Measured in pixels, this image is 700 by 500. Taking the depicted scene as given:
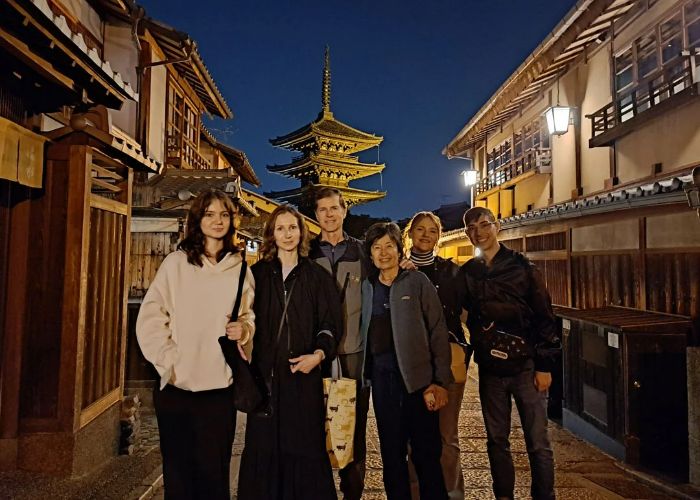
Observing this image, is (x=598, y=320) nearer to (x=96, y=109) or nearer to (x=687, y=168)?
(x=687, y=168)

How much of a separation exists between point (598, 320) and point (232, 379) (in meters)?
4.85

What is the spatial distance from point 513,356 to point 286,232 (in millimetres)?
2178

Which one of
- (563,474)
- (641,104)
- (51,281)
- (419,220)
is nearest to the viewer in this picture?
(419,220)

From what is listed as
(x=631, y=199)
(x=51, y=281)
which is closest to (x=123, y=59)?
(x=51, y=281)

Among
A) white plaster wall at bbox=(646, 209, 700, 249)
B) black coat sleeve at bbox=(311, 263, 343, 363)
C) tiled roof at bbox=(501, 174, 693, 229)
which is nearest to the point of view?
black coat sleeve at bbox=(311, 263, 343, 363)

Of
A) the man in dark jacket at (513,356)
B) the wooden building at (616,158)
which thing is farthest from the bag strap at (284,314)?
the wooden building at (616,158)

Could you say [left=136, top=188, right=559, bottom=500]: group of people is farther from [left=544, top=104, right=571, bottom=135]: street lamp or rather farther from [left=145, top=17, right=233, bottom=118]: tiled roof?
[left=544, top=104, right=571, bottom=135]: street lamp

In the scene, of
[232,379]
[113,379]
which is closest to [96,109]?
[113,379]

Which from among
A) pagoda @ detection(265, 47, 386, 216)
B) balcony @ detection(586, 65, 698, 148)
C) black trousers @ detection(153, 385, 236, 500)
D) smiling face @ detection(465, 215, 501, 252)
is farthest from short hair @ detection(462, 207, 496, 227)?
pagoda @ detection(265, 47, 386, 216)

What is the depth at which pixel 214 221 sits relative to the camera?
326 centimetres

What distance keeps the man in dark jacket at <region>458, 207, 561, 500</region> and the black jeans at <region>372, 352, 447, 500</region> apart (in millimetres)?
677

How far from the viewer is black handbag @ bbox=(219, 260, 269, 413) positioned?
3039 mm

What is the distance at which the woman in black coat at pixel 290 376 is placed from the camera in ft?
10.5

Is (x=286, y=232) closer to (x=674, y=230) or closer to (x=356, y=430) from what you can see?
(x=356, y=430)
